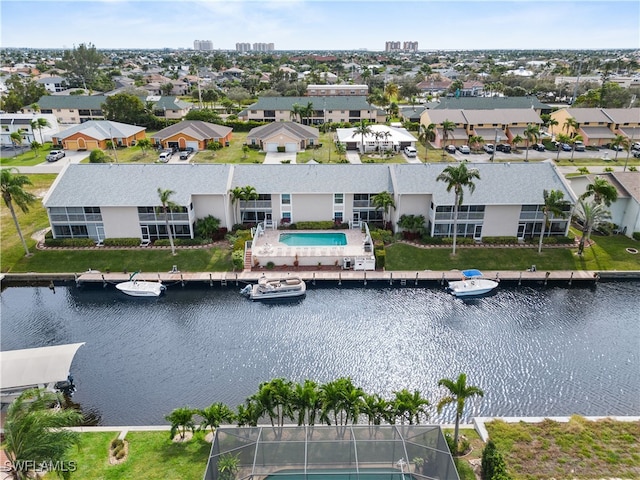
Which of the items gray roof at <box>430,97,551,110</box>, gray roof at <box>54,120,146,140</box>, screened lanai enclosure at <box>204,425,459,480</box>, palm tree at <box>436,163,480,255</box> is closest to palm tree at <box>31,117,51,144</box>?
gray roof at <box>54,120,146,140</box>

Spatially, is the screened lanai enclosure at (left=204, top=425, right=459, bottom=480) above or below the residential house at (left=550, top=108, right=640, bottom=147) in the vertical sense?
below

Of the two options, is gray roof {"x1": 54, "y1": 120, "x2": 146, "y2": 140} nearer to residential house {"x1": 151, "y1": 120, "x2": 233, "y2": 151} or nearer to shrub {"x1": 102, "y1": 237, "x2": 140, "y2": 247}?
residential house {"x1": 151, "y1": 120, "x2": 233, "y2": 151}

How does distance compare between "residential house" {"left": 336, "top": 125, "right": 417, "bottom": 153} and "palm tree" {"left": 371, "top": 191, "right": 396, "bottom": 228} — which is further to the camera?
"residential house" {"left": 336, "top": 125, "right": 417, "bottom": 153}

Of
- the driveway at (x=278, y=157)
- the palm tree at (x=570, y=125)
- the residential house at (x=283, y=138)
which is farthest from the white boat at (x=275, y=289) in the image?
the palm tree at (x=570, y=125)

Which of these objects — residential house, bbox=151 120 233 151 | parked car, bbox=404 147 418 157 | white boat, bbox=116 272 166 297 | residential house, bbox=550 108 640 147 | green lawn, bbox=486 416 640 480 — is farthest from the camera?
residential house, bbox=550 108 640 147

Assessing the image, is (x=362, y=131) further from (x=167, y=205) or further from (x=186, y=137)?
(x=167, y=205)

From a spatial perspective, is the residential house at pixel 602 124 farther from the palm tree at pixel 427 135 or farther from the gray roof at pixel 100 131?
the gray roof at pixel 100 131

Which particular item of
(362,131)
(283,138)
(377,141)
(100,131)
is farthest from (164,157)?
(377,141)
